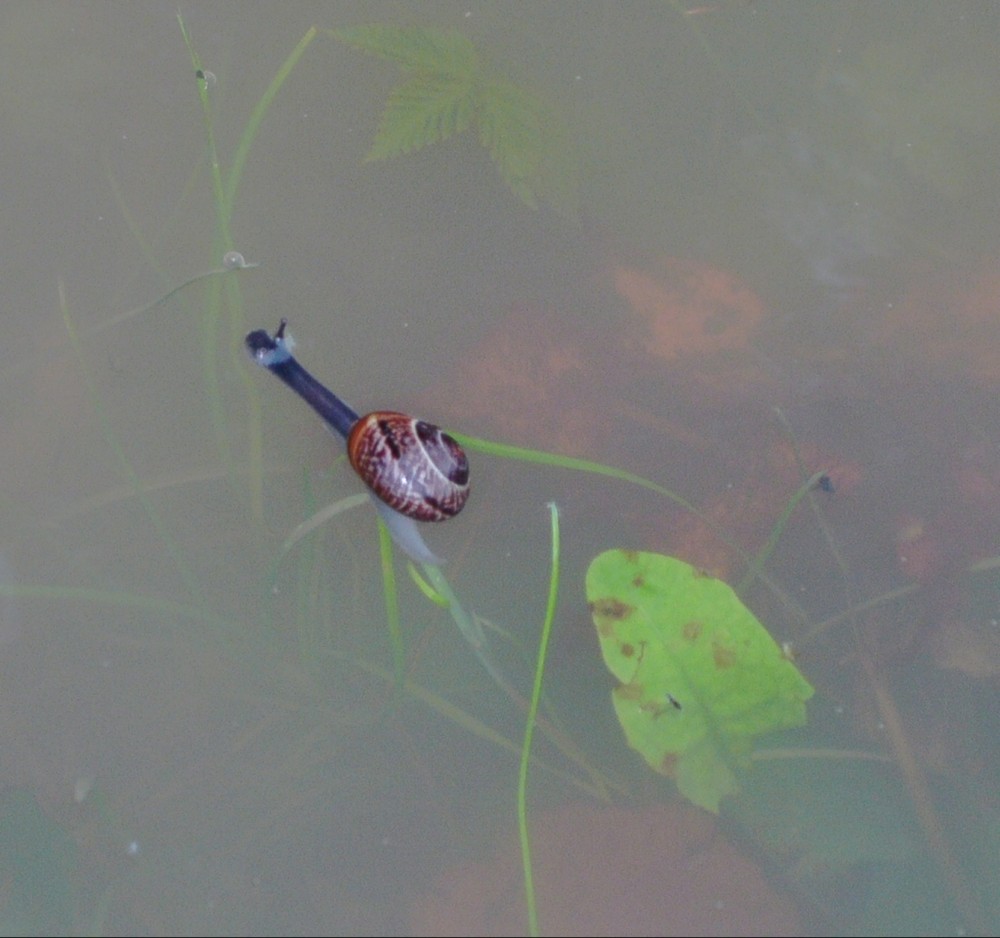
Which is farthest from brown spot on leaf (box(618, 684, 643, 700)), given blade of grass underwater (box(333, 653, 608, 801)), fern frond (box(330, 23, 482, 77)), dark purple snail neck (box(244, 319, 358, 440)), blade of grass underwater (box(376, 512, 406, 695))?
fern frond (box(330, 23, 482, 77))

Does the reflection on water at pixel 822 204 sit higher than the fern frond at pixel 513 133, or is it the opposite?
the fern frond at pixel 513 133

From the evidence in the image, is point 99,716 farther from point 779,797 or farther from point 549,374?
point 779,797

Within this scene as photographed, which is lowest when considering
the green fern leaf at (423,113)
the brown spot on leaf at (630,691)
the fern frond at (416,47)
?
the brown spot on leaf at (630,691)

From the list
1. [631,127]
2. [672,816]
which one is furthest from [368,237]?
[672,816]

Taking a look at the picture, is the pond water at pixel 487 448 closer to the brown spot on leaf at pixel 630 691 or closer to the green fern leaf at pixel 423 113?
the green fern leaf at pixel 423 113

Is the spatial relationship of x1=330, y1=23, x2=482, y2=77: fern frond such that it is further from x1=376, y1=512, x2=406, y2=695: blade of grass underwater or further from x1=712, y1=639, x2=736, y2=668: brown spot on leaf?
x1=712, y1=639, x2=736, y2=668: brown spot on leaf

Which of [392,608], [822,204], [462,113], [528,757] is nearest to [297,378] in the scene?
[392,608]

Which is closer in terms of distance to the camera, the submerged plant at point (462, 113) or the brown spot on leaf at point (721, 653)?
the brown spot on leaf at point (721, 653)

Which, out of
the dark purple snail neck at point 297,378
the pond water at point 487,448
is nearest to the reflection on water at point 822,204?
the pond water at point 487,448
